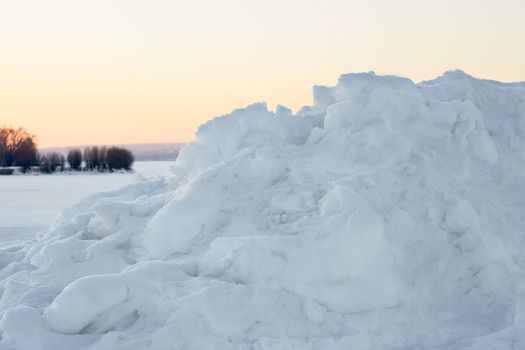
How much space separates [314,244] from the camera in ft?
17.1

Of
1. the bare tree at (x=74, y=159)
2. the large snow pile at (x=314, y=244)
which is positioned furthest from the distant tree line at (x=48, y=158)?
the large snow pile at (x=314, y=244)

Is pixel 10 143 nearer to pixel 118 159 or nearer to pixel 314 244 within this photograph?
pixel 118 159

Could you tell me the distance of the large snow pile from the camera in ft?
15.0

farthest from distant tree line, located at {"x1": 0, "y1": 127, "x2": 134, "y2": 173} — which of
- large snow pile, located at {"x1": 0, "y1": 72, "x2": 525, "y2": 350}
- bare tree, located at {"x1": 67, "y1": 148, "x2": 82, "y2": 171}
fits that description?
large snow pile, located at {"x1": 0, "y1": 72, "x2": 525, "y2": 350}

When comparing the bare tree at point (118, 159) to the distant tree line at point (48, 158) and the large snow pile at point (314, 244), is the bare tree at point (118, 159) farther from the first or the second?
the large snow pile at point (314, 244)

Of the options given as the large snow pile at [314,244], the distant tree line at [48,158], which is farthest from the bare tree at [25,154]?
the large snow pile at [314,244]

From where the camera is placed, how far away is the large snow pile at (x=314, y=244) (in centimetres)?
457

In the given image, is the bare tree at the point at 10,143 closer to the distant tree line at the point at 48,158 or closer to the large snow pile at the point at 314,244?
the distant tree line at the point at 48,158

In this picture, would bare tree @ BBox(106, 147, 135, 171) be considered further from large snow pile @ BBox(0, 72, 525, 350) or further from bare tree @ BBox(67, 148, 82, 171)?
large snow pile @ BBox(0, 72, 525, 350)

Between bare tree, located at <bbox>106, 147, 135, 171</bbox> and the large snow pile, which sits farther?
bare tree, located at <bbox>106, 147, 135, 171</bbox>

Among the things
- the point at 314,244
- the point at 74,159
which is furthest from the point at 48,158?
the point at 314,244

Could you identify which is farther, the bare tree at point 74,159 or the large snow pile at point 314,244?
the bare tree at point 74,159

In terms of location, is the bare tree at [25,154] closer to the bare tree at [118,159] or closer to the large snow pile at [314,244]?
the bare tree at [118,159]

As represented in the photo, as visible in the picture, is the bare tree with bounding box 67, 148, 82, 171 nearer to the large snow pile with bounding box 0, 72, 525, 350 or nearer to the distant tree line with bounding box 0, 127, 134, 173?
the distant tree line with bounding box 0, 127, 134, 173
